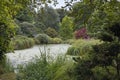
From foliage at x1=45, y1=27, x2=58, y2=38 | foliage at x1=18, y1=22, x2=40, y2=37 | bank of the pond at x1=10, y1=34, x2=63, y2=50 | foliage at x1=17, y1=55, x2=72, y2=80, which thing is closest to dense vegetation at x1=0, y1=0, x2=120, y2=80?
foliage at x1=17, y1=55, x2=72, y2=80

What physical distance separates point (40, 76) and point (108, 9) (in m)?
4.60

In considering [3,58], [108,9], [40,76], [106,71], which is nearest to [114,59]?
[106,71]

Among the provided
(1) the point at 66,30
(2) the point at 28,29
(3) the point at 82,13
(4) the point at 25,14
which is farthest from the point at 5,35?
(1) the point at 66,30

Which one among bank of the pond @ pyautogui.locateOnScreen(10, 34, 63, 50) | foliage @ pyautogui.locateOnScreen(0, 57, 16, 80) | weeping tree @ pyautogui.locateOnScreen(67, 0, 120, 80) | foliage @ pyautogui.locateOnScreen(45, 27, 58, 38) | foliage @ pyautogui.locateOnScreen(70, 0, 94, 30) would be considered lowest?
foliage @ pyautogui.locateOnScreen(45, 27, 58, 38)

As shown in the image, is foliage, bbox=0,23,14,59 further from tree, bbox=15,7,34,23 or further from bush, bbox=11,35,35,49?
bush, bbox=11,35,35,49

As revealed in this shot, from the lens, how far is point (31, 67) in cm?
713

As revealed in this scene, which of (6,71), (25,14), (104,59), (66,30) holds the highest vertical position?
(25,14)

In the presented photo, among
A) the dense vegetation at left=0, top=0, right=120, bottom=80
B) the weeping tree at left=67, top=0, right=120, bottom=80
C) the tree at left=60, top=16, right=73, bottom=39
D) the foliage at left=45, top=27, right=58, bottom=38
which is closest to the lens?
the dense vegetation at left=0, top=0, right=120, bottom=80

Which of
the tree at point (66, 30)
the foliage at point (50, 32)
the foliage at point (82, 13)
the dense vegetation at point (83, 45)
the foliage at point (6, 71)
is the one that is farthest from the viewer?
the tree at point (66, 30)

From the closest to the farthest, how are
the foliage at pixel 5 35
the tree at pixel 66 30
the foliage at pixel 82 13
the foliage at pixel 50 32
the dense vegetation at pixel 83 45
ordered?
the foliage at pixel 82 13, the dense vegetation at pixel 83 45, the foliage at pixel 5 35, the foliage at pixel 50 32, the tree at pixel 66 30

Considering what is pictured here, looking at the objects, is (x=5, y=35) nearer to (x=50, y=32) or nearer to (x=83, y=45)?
(x=83, y=45)

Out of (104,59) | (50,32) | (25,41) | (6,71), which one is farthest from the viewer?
(50,32)

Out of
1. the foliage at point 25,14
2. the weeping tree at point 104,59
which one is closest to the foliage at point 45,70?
the weeping tree at point 104,59

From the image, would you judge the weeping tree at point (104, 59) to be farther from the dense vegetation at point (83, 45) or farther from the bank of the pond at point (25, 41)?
the bank of the pond at point (25, 41)
